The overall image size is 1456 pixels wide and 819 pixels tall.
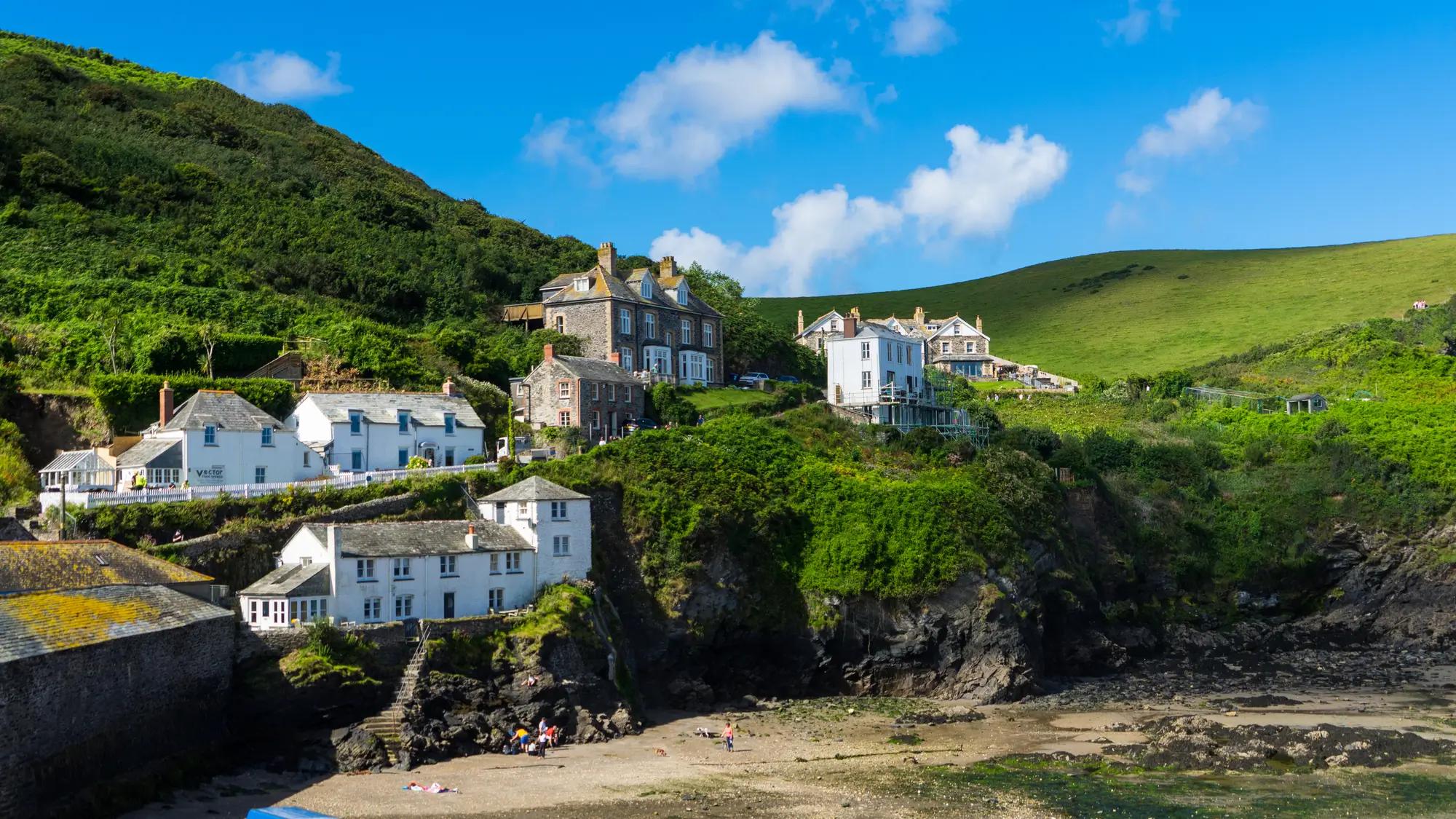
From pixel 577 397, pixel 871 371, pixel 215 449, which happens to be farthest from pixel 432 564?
pixel 871 371

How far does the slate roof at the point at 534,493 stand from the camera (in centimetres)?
5109

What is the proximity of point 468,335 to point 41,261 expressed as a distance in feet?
76.2

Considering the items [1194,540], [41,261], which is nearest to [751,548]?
[1194,540]

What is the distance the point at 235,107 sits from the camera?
407 ft

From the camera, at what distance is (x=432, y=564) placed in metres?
47.2

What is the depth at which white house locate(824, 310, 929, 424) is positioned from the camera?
243ft

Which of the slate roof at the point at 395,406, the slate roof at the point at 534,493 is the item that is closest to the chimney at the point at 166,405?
the slate roof at the point at 395,406

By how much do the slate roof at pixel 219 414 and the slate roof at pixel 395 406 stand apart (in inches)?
99.6

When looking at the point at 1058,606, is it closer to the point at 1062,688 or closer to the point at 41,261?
the point at 1062,688

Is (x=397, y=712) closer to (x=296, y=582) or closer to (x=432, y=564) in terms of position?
(x=296, y=582)

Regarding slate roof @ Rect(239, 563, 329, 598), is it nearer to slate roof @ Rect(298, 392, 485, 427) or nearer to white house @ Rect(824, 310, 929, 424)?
slate roof @ Rect(298, 392, 485, 427)

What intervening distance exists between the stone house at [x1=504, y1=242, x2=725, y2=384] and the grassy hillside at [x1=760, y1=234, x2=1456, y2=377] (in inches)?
1957

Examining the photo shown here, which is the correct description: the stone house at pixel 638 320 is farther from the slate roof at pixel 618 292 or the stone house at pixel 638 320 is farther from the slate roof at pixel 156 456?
the slate roof at pixel 156 456

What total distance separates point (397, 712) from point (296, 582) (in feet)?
17.5
